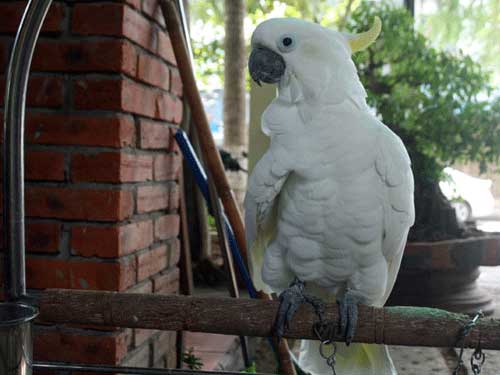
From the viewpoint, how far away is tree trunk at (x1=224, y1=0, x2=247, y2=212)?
3461 mm

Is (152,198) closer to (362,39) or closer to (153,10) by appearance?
(153,10)

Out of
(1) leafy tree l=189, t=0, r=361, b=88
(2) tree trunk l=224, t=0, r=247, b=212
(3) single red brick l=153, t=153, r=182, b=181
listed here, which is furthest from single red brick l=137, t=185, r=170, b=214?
(1) leafy tree l=189, t=0, r=361, b=88

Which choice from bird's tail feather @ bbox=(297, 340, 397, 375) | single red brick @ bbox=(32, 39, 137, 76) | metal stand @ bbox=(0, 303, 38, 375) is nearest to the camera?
metal stand @ bbox=(0, 303, 38, 375)

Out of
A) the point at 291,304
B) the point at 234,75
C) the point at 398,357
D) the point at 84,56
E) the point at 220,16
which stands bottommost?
the point at 398,357

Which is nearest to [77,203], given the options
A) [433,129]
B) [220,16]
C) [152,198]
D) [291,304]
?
[152,198]

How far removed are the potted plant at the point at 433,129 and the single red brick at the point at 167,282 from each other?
118 cm

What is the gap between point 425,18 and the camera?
2566mm

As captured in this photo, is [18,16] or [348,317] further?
[18,16]

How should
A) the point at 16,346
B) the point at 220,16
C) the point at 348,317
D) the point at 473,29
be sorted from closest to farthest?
1. the point at 16,346
2. the point at 348,317
3. the point at 473,29
4. the point at 220,16

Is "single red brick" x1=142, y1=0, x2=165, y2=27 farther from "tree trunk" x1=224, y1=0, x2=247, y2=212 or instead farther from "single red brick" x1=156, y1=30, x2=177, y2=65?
"tree trunk" x1=224, y1=0, x2=247, y2=212

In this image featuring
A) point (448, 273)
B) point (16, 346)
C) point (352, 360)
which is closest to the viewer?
point (16, 346)

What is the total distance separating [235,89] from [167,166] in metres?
2.09

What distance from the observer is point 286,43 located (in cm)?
97

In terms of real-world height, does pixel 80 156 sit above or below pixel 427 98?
below
